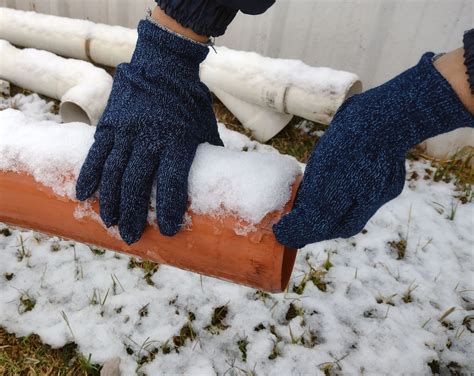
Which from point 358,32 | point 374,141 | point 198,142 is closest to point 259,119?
point 358,32

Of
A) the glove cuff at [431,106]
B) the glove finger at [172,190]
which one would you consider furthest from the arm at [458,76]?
the glove finger at [172,190]

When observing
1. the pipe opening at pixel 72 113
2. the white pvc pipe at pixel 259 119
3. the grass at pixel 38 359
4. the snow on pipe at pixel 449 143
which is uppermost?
the snow on pipe at pixel 449 143

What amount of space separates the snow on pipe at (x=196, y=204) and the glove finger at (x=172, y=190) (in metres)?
0.04

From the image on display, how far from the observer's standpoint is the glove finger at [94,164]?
119cm

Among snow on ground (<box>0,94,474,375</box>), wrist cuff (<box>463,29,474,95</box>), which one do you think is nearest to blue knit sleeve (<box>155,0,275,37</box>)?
wrist cuff (<box>463,29,474,95</box>)

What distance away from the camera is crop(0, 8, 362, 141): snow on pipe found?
2549 mm

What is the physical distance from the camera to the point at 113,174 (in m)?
1.17

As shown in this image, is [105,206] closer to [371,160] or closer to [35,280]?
[371,160]

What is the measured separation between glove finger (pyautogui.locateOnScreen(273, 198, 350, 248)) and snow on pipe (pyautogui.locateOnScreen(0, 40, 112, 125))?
1.93 metres

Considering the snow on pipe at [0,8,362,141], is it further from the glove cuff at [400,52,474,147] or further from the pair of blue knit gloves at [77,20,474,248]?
the glove cuff at [400,52,474,147]

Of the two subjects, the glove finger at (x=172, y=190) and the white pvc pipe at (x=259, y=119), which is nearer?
the glove finger at (x=172, y=190)

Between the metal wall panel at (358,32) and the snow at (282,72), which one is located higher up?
the metal wall panel at (358,32)

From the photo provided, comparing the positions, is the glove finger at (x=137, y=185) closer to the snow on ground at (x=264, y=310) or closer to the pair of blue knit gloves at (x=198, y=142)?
the pair of blue knit gloves at (x=198, y=142)

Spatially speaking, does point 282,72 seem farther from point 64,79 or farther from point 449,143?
point 64,79
